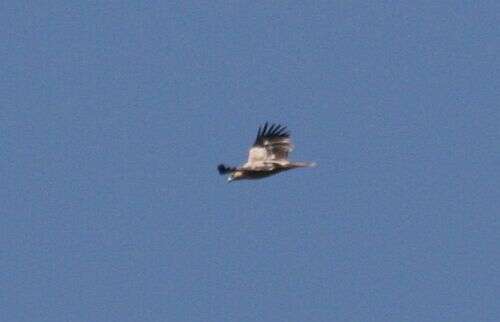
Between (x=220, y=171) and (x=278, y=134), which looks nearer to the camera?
(x=220, y=171)

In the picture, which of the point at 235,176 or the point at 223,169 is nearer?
the point at 223,169

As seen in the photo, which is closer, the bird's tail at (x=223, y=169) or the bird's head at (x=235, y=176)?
the bird's tail at (x=223, y=169)

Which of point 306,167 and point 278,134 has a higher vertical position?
point 278,134

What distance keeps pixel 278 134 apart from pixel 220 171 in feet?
10.9

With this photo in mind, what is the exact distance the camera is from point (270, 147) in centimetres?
2880

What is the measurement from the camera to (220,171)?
1051 inches

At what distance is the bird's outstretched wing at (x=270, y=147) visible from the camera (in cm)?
2833

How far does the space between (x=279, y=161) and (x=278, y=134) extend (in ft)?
3.83

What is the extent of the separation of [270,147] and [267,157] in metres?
0.49

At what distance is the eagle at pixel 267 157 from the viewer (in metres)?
27.9

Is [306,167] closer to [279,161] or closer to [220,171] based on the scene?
[279,161]

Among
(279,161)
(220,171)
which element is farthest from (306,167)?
(220,171)

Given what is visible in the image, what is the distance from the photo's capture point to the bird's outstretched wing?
28.3 metres

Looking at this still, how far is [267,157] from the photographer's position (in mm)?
28484
